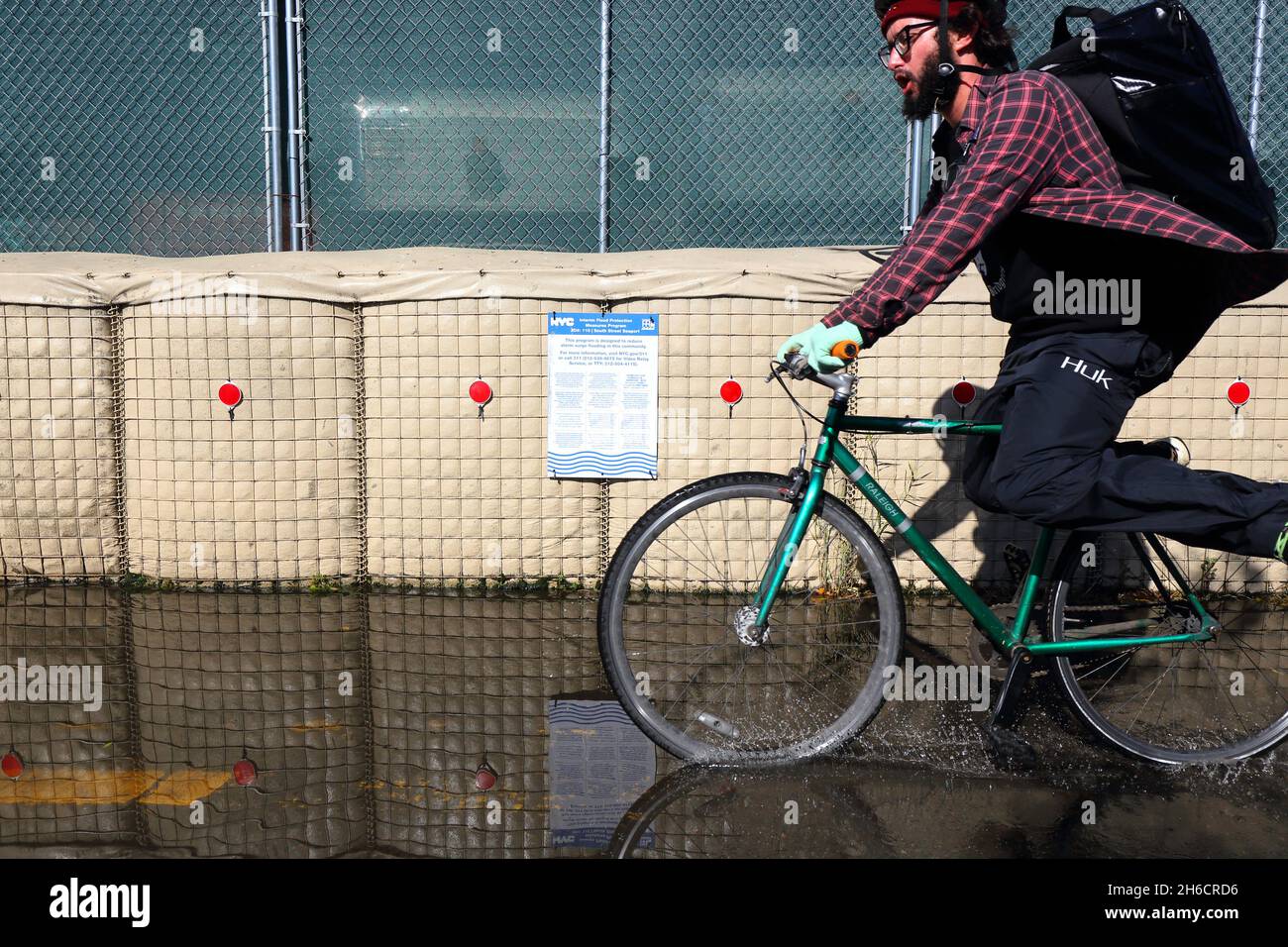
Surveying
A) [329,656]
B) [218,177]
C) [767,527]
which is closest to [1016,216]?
[767,527]

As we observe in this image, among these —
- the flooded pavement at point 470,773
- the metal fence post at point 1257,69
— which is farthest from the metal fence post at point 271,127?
the metal fence post at point 1257,69

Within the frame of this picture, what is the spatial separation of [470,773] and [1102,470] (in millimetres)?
2034

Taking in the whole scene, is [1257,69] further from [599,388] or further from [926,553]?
[926,553]

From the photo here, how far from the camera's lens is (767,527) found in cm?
402

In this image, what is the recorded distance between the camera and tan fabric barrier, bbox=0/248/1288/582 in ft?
17.6

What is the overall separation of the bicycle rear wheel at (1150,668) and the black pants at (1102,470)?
0.58 feet

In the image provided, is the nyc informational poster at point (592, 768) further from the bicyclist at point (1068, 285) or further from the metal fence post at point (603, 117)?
the metal fence post at point (603, 117)

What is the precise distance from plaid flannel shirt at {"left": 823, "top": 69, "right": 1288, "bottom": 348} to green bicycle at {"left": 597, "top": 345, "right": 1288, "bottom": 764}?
1.04 ft

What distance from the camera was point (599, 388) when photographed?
5391mm

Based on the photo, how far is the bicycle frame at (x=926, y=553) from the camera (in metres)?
3.58

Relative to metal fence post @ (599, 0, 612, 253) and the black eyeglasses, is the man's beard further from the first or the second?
metal fence post @ (599, 0, 612, 253)

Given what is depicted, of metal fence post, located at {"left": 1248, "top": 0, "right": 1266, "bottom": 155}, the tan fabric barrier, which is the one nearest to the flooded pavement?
the tan fabric barrier

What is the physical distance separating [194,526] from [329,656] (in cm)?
118
